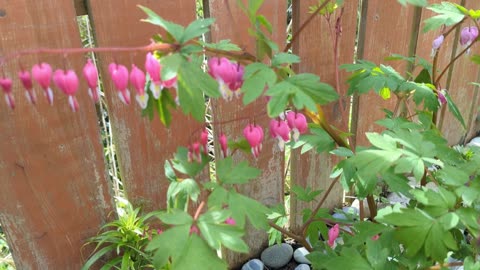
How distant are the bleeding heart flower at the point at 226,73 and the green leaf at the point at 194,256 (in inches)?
13.8

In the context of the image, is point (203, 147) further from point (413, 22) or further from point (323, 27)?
point (413, 22)

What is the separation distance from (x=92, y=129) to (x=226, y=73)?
74cm

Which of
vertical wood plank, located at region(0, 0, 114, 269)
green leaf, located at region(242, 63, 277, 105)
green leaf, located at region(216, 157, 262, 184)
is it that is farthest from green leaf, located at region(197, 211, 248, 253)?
vertical wood plank, located at region(0, 0, 114, 269)

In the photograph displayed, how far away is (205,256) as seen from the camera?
99cm

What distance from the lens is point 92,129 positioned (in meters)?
1.57

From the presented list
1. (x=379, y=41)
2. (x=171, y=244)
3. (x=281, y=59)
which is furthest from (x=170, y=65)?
(x=379, y=41)

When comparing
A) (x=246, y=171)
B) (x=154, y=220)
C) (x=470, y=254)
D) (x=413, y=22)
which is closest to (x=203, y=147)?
(x=246, y=171)

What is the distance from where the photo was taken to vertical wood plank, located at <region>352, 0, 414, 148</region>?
6.72ft

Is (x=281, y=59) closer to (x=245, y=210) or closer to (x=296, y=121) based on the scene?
(x=296, y=121)

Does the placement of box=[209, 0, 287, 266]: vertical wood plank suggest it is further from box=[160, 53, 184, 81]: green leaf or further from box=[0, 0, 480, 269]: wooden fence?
box=[160, 53, 184, 81]: green leaf

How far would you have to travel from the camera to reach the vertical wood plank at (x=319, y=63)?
183 centimetres

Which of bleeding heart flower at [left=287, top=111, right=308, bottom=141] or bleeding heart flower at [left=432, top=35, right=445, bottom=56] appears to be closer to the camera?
bleeding heart flower at [left=287, top=111, right=308, bottom=141]

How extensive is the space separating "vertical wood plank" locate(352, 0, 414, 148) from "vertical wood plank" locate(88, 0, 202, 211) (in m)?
0.91

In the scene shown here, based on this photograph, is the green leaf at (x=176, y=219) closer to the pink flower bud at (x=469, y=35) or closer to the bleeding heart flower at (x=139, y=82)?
the bleeding heart flower at (x=139, y=82)
